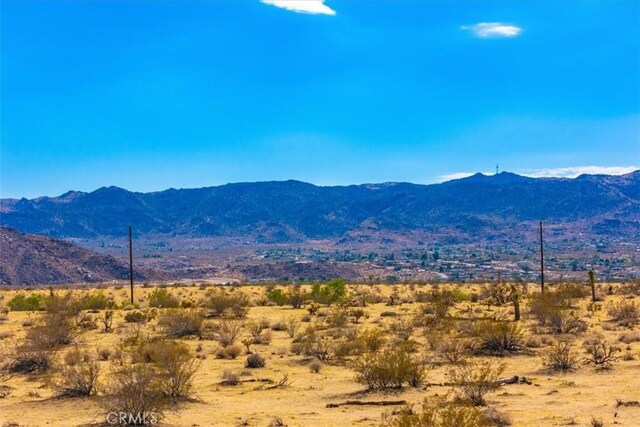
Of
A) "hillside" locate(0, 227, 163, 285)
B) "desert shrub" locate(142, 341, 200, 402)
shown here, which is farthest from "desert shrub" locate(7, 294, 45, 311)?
"hillside" locate(0, 227, 163, 285)

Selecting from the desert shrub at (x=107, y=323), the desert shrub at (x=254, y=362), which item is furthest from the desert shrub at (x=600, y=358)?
the desert shrub at (x=107, y=323)

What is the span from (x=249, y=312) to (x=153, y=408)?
2410 cm

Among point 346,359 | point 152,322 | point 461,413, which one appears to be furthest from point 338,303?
point 461,413

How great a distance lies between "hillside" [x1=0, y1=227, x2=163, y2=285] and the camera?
4050 inches

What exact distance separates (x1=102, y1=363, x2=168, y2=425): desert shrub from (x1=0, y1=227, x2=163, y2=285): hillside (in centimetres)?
9149

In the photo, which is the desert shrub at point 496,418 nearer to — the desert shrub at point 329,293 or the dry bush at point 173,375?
the dry bush at point 173,375

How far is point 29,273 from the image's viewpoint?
10344 centimetres

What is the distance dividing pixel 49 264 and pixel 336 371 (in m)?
98.5

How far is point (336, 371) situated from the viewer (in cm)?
2092

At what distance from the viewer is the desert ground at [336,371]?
15.3 metres

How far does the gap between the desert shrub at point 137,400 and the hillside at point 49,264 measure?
300 ft

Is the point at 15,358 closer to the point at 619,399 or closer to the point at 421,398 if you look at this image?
the point at 421,398

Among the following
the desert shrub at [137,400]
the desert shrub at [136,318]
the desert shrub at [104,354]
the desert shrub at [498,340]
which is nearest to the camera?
the desert shrub at [137,400]

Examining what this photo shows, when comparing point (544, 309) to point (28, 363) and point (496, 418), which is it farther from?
point (28, 363)
